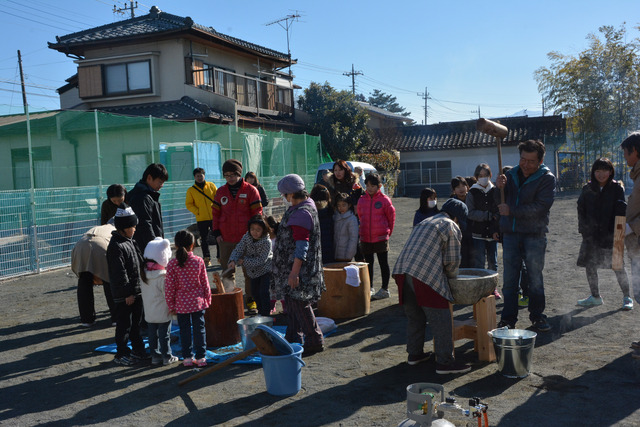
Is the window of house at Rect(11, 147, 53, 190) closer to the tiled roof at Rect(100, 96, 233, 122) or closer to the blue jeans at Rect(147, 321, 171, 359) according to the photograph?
the tiled roof at Rect(100, 96, 233, 122)

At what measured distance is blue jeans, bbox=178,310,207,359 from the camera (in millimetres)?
5488

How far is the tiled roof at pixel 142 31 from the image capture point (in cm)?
2223

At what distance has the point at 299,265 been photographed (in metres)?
5.48

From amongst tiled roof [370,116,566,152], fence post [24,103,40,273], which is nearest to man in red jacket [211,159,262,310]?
fence post [24,103,40,273]

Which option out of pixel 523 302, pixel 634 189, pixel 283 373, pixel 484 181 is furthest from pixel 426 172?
pixel 283 373

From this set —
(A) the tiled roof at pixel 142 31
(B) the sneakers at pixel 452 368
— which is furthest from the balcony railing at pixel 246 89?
(B) the sneakers at pixel 452 368

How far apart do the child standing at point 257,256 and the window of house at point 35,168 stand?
8121mm

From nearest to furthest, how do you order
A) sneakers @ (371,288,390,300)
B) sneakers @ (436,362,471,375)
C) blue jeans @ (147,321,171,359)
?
1. sneakers @ (436,362,471,375)
2. blue jeans @ (147,321,171,359)
3. sneakers @ (371,288,390,300)

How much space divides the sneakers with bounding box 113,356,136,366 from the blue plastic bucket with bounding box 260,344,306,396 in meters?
1.79

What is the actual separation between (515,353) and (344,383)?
1.48 metres

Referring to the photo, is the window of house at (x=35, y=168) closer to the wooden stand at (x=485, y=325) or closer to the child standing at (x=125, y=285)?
the child standing at (x=125, y=285)

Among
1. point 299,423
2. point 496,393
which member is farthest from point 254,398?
point 496,393

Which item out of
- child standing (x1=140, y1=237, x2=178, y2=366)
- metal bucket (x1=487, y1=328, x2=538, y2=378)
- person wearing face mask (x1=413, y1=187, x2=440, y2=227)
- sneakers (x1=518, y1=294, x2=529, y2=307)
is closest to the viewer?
metal bucket (x1=487, y1=328, x2=538, y2=378)

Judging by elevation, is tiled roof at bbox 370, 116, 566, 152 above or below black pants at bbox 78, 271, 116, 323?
above
